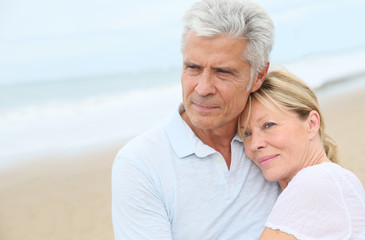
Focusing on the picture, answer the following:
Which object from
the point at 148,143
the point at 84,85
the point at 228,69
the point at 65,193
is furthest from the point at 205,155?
the point at 84,85

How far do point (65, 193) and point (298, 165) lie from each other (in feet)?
19.4

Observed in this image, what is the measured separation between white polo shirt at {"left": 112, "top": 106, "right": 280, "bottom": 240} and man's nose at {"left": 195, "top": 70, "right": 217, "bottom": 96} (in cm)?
24

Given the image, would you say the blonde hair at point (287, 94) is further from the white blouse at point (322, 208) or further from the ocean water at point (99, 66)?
the ocean water at point (99, 66)

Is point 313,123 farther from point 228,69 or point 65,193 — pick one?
point 65,193

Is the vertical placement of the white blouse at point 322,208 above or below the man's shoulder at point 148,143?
below

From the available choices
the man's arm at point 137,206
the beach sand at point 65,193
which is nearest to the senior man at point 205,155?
the man's arm at point 137,206

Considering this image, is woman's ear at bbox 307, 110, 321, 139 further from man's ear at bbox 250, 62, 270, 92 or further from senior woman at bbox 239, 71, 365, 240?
man's ear at bbox 250, 62, 270, 92

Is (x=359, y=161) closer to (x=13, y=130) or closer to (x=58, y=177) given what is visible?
(x=58, y=177)

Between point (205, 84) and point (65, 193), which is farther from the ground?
point (205, 84)

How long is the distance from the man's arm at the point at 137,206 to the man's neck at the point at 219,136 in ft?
1.47

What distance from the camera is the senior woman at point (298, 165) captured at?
81.9 inches

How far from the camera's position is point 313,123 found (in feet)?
8.30

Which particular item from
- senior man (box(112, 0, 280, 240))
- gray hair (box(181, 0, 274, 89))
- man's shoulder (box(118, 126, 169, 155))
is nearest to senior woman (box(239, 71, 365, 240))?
senior man (box(112, 0, 280, 240))

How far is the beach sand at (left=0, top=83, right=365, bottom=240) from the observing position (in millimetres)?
6652
